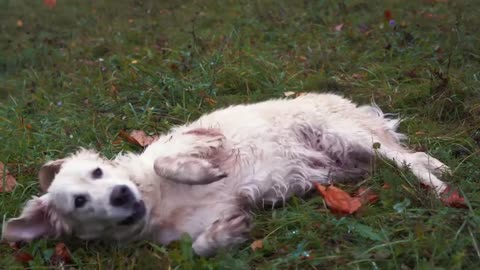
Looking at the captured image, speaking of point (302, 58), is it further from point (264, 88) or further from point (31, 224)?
point (31, 224)

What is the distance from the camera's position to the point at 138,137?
4898mm

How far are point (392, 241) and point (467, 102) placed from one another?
2352mm

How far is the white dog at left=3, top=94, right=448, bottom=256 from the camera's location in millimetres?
3273

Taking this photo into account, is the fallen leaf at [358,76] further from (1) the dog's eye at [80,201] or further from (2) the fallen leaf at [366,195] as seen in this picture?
(1) the dog's eye at [80,201]

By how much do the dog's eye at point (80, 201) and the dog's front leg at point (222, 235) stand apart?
0.64m

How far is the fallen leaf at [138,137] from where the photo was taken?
4.80 metres

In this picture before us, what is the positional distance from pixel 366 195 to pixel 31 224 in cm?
200

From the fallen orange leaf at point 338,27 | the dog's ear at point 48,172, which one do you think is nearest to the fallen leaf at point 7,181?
the dog's ear at point 48,172

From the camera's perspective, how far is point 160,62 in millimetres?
6691

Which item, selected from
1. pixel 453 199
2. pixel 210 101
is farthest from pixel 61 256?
pixel 210 101

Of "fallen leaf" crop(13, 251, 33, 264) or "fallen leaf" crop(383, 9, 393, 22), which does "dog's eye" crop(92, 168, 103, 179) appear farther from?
"fallen leaf" crop(383, 9, 393, 22)

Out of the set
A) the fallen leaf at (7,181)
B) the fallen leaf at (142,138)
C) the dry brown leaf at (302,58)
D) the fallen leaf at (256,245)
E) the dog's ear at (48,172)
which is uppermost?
the dog's ear at (48,172)

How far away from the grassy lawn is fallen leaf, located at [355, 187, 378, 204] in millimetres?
63

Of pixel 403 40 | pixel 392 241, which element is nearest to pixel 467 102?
pixel 403 40
